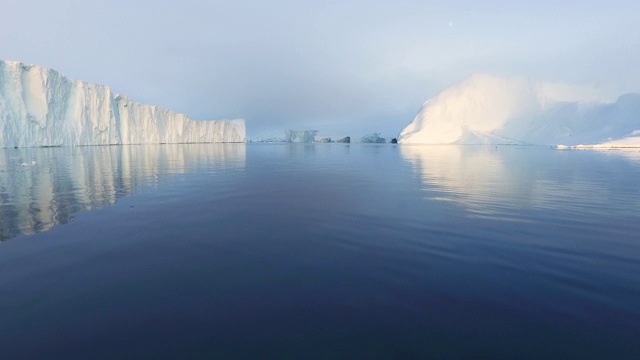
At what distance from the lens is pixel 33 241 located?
6586 millimetres

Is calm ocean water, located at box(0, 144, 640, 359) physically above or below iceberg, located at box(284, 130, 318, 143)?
below

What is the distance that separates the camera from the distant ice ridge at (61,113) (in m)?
55.3

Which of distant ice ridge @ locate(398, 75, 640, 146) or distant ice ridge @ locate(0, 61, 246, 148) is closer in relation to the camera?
distant ice ridge @ locate(0, 61, 246, 148)

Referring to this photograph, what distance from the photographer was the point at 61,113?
64.3 m

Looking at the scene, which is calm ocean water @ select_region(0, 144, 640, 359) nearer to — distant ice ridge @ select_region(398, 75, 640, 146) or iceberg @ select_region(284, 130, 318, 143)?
→ distant ice ridge @ select_region(398, 75, 640, 146)

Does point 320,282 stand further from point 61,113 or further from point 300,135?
point 300,135

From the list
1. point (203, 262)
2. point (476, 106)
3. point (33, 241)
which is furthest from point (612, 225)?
point (476, 106)

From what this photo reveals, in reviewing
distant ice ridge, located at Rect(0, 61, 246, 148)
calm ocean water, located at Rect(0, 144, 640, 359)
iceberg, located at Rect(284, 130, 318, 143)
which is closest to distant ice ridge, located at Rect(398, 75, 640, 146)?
iceberg, located at Rect(284, 130, 318, 143)

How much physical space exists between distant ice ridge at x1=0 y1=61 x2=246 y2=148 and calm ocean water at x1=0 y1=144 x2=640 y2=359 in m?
66.5

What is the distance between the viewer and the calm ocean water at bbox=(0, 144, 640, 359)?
336 centimetres

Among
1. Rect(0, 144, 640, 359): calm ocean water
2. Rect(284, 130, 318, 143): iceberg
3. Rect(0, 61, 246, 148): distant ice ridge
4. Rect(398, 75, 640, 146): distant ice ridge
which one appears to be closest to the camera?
Rect(0, 144, 640, 359): calm ocean water

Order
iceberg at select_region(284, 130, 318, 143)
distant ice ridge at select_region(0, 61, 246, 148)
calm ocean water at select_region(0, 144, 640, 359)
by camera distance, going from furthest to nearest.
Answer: iceberg at select_region(284, 130, 318, 143) → distant ice ridge at select_region(0, 61, 246, 148) → calm ocean water at select_region(0, 144, 640, 359)

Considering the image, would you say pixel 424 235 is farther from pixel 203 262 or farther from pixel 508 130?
pixel 508 130

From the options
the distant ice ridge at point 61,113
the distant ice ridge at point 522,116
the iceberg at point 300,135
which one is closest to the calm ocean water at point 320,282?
the distant ice ridge at point 61,113
